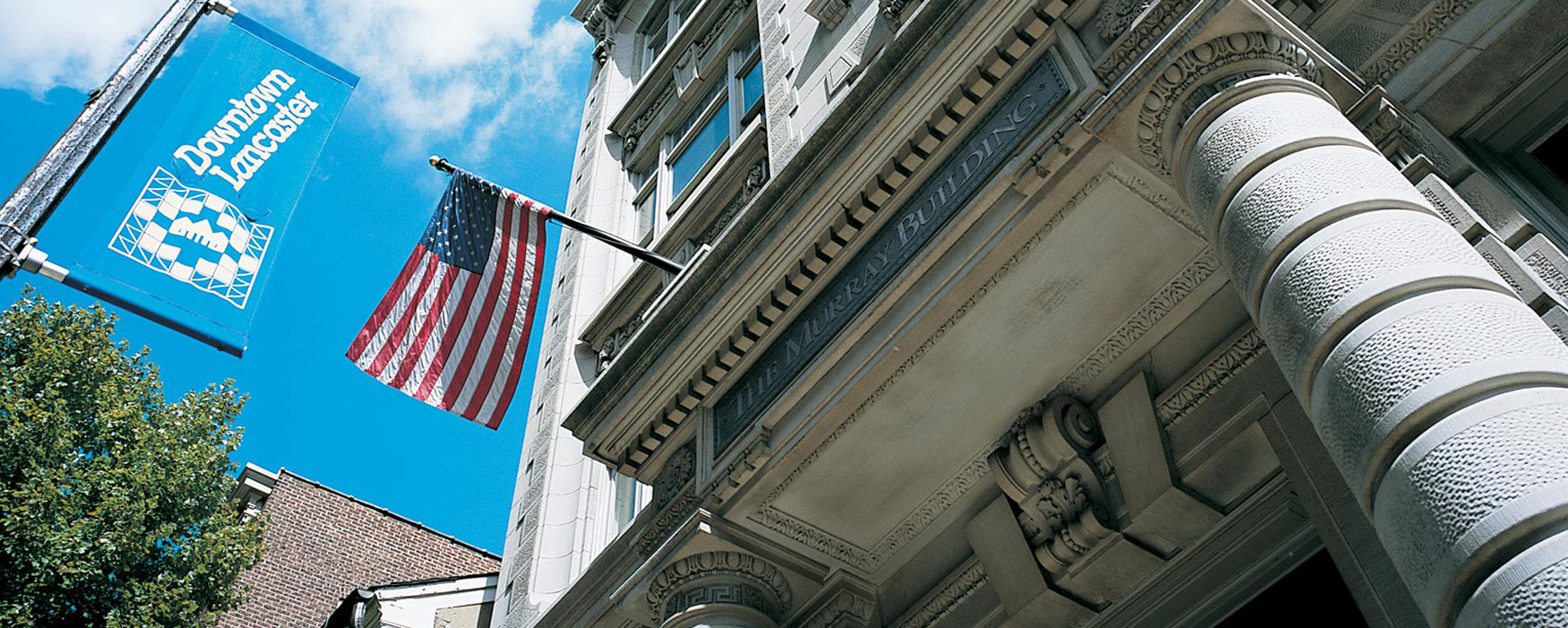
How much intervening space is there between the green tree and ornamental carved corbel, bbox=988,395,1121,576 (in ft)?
48.0

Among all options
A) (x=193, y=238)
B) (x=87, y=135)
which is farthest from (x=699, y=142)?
(x=87, y=135)

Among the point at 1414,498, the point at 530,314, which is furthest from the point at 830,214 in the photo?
the point at 1414,498

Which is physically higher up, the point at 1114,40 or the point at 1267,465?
the point at 1114,40

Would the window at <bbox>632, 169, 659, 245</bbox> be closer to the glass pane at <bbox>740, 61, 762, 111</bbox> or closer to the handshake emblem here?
the glass pane at <bbox>740, 61, 762, 111</bbox>

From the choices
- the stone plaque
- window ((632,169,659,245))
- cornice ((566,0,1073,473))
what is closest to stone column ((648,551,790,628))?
the stone plaque

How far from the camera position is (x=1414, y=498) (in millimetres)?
4336

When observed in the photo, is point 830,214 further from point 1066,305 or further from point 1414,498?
point 1414,498

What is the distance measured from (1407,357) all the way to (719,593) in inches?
213

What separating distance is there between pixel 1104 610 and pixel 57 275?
8.09 meters

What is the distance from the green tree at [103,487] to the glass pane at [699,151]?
9.43 meters

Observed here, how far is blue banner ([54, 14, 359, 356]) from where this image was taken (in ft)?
33.3

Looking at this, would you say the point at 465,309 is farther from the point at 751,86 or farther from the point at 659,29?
the point at 659,29

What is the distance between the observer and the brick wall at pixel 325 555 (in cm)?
2644

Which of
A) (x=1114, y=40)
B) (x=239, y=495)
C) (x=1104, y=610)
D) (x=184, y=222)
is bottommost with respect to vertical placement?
(x=1104, y=610)
